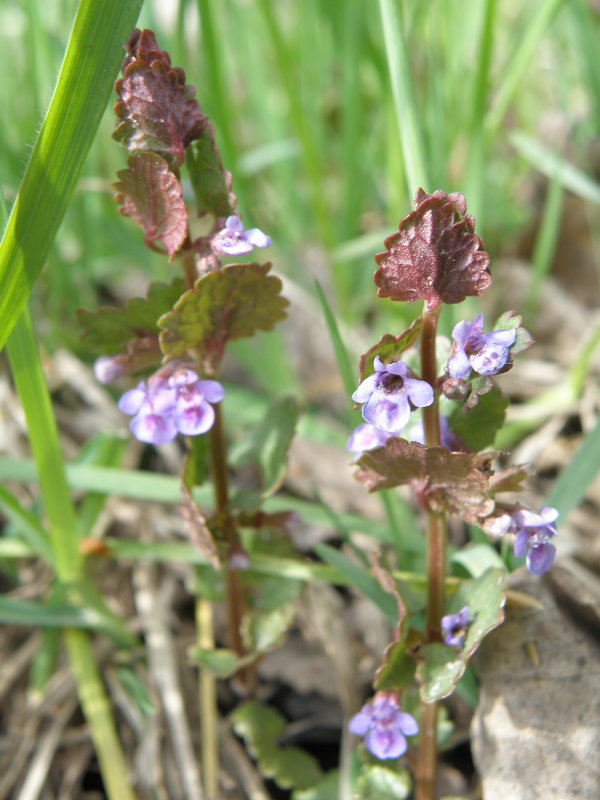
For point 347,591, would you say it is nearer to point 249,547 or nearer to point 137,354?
point 249,547

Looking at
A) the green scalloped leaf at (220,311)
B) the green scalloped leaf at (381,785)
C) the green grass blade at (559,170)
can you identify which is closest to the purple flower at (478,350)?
the green scalloped leaf at (220,311)

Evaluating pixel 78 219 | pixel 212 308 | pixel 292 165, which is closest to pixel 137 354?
pixel 212 308

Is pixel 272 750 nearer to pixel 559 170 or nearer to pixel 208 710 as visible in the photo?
pixel 208 710

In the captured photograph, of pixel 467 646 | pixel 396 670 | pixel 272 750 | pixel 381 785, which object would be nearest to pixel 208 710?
pixel 272 750

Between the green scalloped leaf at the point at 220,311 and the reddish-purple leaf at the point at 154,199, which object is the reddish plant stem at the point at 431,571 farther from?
the reddish-purple leaf at the point at 154,199

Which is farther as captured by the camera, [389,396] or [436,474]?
[436,474]
